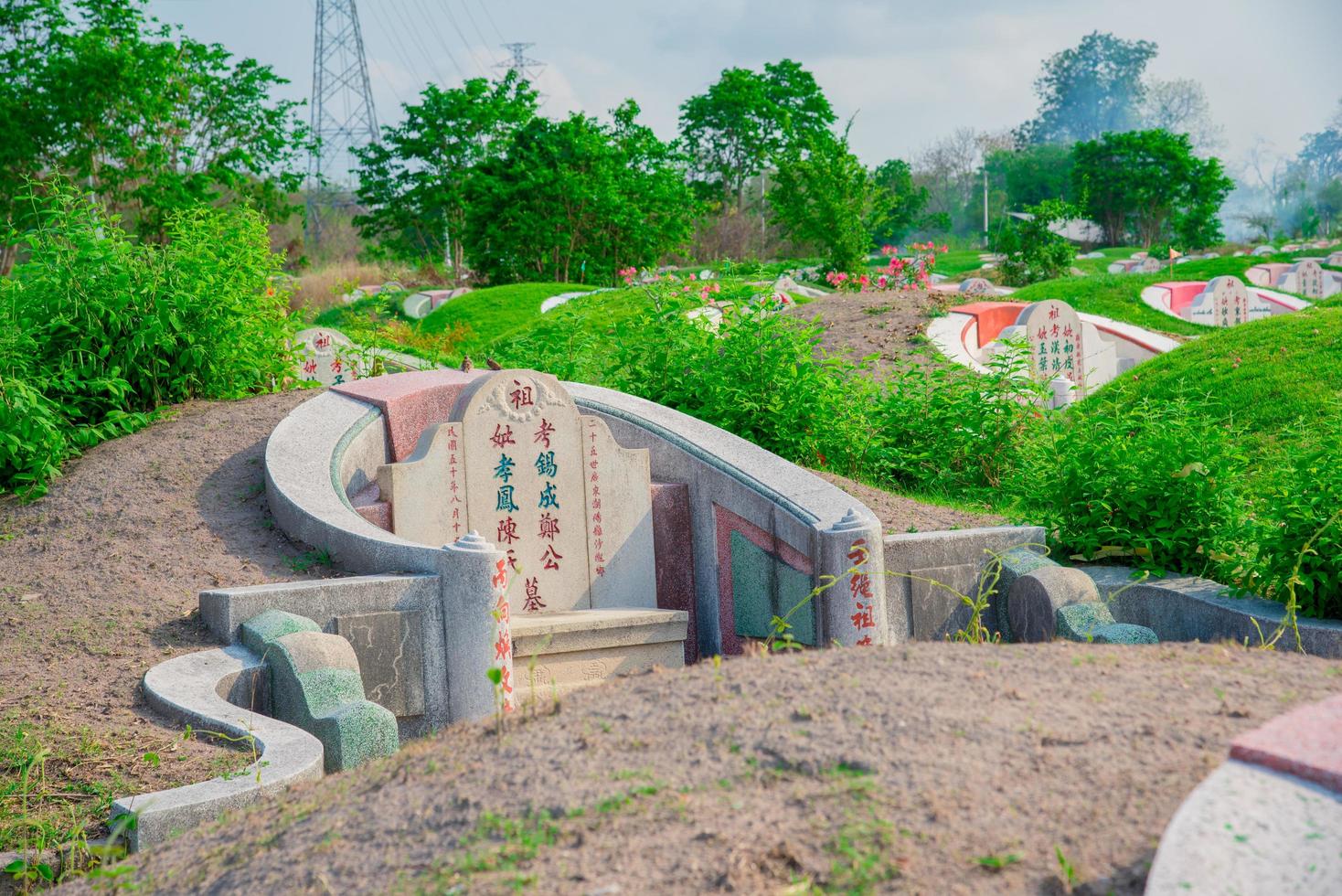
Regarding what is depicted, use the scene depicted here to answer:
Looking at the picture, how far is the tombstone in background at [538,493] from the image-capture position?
5.76 meters

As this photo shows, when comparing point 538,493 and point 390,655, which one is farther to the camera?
point 538,493

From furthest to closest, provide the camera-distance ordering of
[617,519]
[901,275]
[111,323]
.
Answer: [901,275]
[111,323]
[617,519]

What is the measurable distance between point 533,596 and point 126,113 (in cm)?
1833

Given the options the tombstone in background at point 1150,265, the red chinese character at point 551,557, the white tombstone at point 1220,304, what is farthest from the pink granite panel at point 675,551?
the tombstone in background at point 1150,265

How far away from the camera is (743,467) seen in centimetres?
614

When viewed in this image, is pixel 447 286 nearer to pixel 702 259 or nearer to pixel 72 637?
pixel 702 259

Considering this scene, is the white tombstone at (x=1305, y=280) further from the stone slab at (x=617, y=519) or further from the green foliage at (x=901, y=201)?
the stone slab at (x=617, y=519)

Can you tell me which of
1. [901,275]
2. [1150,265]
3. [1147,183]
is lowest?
[901,275]

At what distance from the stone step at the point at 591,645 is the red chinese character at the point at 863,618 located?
0.86m

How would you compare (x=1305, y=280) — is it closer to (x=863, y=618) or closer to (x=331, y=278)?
(x=331, y=278)

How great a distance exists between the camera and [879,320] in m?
15.3

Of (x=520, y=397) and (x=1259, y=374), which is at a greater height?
(x=520, y=397)

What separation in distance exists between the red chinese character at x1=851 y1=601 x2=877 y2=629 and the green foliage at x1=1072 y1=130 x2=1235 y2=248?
42336mm

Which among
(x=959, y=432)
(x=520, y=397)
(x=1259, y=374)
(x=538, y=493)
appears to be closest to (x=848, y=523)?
(x=538, y=493)
